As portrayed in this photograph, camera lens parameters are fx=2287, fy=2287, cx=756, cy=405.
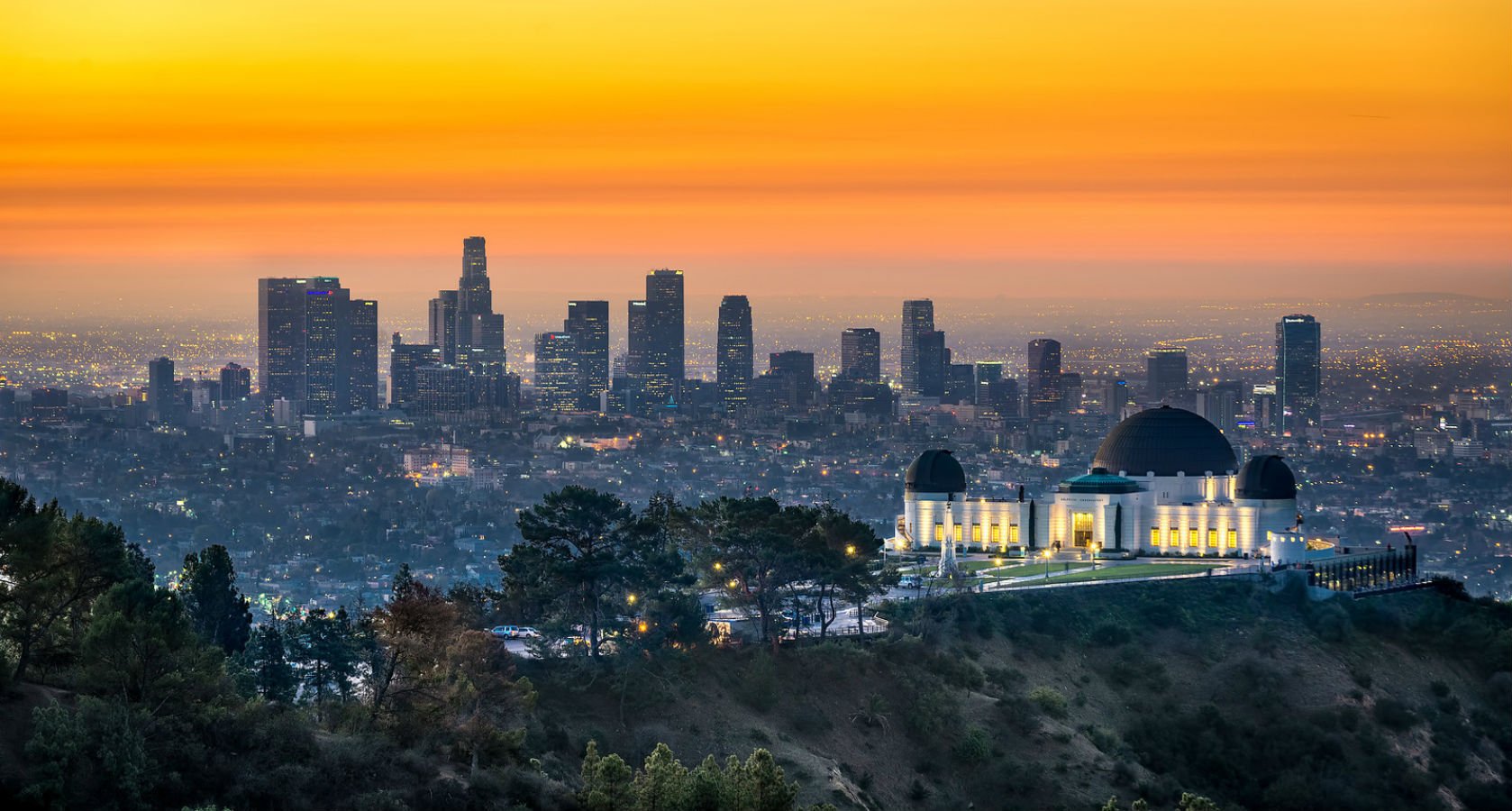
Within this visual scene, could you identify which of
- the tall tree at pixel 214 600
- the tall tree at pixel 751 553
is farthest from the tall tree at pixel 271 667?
the tall tree at pixel 751 553

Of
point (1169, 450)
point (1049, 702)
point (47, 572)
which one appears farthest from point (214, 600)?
point (1169, 450)

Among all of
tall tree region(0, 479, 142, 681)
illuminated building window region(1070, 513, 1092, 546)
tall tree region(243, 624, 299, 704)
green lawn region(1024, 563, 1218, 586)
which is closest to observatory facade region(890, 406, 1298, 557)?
illuminated building window region(1070, 513, 1092, 546)

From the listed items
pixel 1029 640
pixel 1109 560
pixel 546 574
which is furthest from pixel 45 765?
pixel 1109 560

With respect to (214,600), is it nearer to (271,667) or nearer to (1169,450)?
(271,667)

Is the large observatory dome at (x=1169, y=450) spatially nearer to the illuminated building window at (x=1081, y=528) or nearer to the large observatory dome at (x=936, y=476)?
the illuminated building window at (x=1081, y=528)

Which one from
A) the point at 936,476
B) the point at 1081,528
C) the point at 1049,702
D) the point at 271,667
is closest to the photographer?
the point at 271,667
